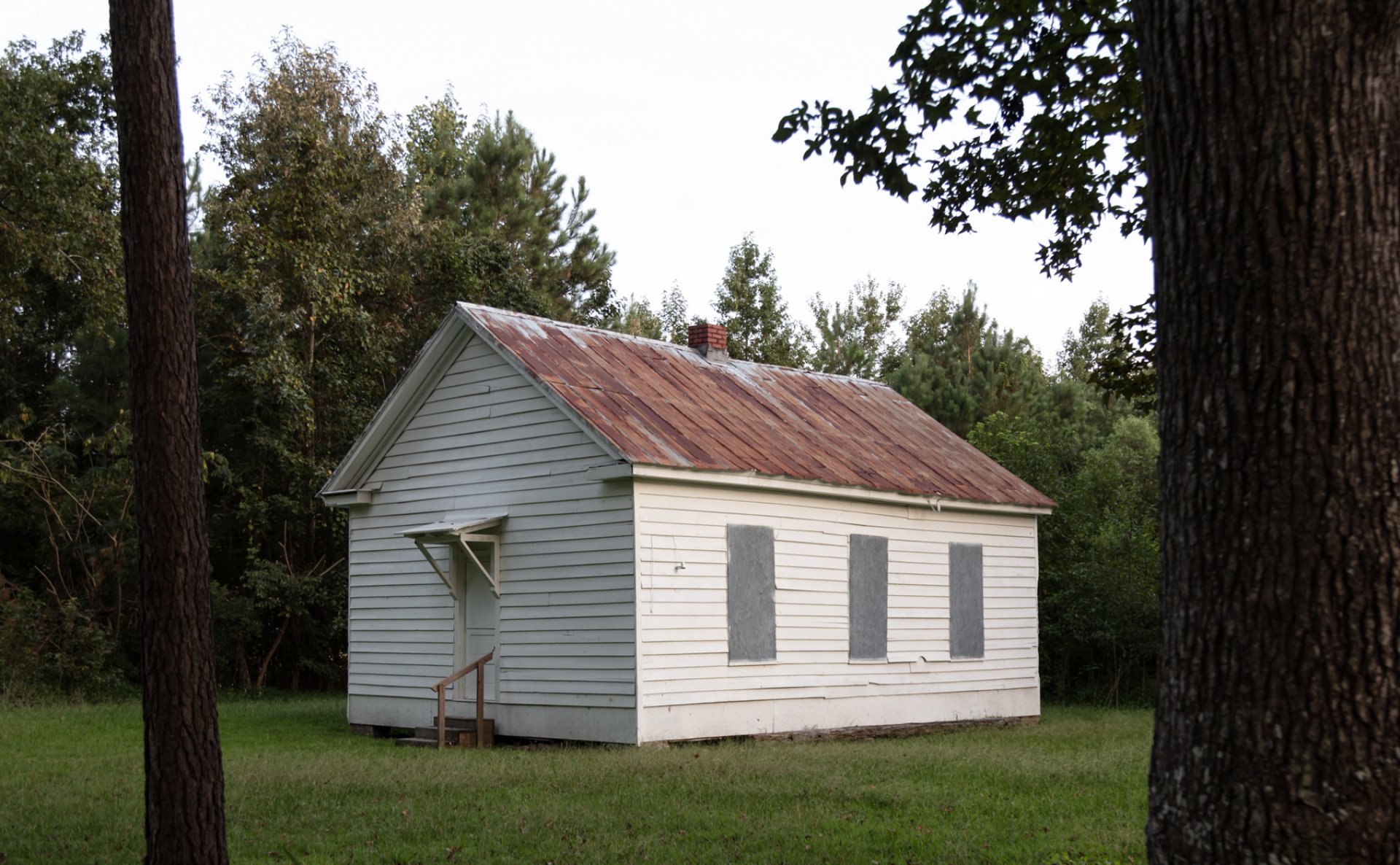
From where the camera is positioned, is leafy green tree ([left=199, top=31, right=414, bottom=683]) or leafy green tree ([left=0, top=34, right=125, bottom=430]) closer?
leafy green tree ([left=0, top=34, right=125, bottom=430])

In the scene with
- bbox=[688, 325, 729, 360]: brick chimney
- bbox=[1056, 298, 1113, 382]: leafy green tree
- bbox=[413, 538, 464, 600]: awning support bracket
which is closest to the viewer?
bbox=[413, 538, 464, 600]: awning support bracket

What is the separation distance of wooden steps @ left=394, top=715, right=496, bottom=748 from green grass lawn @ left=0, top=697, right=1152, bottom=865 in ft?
2.69

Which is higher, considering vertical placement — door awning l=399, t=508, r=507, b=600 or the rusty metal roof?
the rusty metal roof

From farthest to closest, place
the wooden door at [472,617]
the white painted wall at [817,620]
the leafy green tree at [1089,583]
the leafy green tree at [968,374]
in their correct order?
the leafy green tree at [968,374]
the leafy green tree at [1089,583]
the wooden door at [472,617]
the white painted wall at [817,620]

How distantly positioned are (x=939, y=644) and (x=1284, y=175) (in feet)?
50.8

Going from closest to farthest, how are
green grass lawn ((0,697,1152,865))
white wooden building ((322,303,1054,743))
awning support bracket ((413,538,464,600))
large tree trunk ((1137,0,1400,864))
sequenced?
large tree trunk ((1137,0,1400,864))
green grass lawn ((0,697,1152,865))
white wooden building ((322,303,1054,743))
awning support bracket ((413,538,464,600))

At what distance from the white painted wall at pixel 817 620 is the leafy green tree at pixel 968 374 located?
13.3 meters

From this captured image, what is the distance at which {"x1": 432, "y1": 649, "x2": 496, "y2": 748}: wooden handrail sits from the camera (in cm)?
1564

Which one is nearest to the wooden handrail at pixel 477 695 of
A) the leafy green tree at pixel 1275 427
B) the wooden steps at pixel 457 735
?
the wooden steps at pixel 457 735

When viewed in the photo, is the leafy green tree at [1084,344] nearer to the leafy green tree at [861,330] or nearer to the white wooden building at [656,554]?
the leafy green tree at [861,330]

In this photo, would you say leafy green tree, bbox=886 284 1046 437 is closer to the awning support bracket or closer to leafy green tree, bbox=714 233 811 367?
leafy green tree, bbox=714 233 811 367

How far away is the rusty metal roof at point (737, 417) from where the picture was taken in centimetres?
1584

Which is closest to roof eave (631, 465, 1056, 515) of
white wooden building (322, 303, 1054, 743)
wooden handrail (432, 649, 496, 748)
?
white wooden building (322, 303, 1054, 743)

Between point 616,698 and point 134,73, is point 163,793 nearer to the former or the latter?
point 134,73
